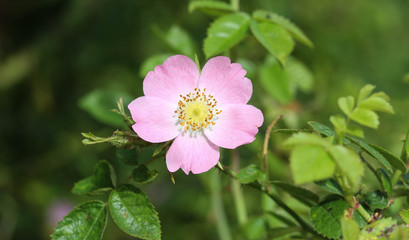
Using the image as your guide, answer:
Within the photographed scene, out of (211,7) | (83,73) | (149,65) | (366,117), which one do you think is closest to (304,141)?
(366,117)

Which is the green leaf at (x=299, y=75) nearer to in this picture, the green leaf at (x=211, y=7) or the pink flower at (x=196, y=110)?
the green leaf at (x=211, y=7)

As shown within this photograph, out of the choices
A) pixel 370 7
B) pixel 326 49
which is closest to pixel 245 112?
pixel 326 49

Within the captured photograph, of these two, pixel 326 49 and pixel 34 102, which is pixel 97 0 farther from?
pixel 326 49

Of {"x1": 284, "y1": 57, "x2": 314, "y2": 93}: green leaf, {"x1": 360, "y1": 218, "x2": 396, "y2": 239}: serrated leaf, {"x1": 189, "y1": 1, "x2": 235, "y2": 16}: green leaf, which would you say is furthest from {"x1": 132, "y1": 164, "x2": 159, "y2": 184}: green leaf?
{"x1": 284, "y1": 57, "x2": 314, "y2": 93}: green leaf

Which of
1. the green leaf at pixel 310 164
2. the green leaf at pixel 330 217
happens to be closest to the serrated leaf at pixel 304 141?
the green leaf at pixel 310 164

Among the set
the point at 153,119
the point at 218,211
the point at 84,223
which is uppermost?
the point at 153,119

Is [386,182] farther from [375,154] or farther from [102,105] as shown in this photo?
[102,105]

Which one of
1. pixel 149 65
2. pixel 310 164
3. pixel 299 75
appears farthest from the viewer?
pixel 299 75
